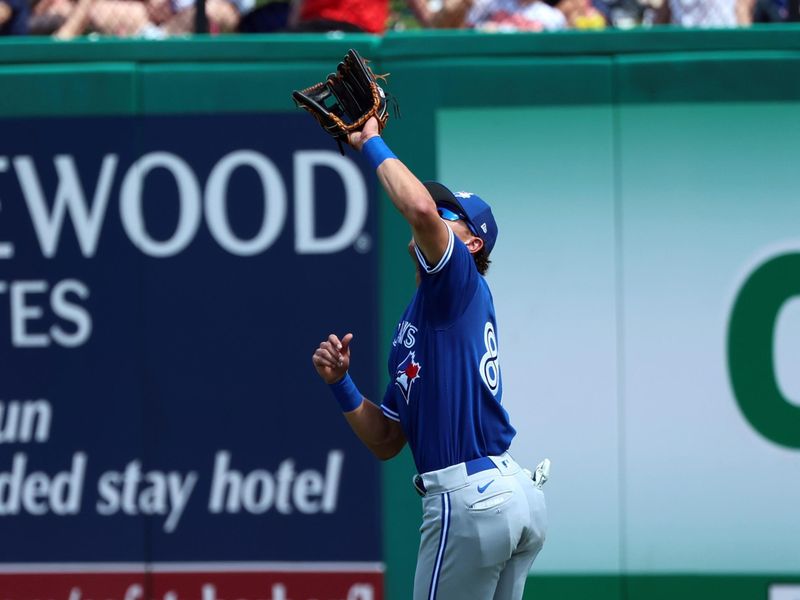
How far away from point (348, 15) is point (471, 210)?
7.63 feet

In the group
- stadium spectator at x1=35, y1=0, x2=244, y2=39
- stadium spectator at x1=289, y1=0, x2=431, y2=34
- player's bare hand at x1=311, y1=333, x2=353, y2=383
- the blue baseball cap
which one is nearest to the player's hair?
the blue baseball cap

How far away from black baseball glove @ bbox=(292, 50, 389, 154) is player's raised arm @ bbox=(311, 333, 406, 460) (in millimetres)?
646

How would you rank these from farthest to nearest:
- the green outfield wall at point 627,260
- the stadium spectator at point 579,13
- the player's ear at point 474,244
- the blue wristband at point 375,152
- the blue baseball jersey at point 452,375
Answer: the stadium spectator at point 579,13 < the green outfield wall at point 627,260 < the player's ear at point 474,244 < the blue baseball jersey at point 452,375 < the blue wristband at point 375,152

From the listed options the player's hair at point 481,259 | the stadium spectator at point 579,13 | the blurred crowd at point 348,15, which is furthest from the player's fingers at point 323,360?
the stadium spectator at point 579,13

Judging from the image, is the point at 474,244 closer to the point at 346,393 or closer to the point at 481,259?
the point at 481,259

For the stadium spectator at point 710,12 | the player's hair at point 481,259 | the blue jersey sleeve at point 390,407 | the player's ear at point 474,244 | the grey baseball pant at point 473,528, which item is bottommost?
the grey baseball pant at point 473,528

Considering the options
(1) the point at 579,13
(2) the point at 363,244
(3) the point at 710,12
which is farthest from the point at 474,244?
(1) the point at 579,13

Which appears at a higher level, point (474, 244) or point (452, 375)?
point (474, 244)

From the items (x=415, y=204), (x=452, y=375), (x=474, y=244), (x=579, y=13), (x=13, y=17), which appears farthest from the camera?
(x=579, y=13)

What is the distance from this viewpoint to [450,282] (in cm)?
365

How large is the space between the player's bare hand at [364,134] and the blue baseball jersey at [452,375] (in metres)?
0.40

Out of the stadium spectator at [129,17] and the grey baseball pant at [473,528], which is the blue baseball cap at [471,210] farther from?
the stadium spectator at [129,17]

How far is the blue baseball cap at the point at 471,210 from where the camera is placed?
12.9 ft

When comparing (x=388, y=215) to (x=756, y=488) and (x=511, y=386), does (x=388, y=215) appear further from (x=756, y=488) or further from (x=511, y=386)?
(x=756, y=488)
